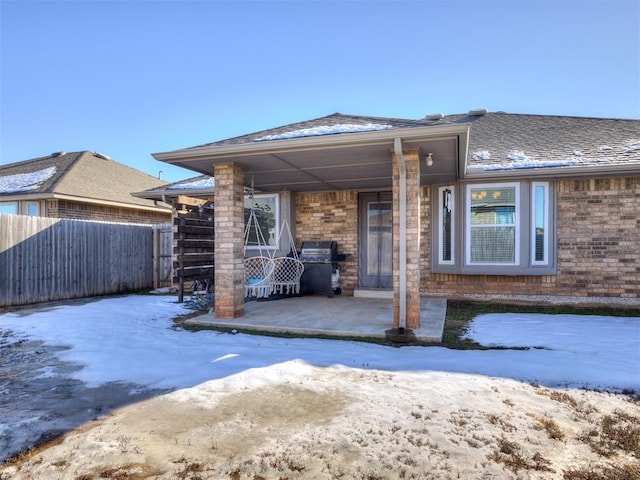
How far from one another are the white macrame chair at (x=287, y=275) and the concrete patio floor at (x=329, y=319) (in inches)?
16.4

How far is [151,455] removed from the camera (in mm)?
2150

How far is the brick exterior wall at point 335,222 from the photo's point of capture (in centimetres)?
834

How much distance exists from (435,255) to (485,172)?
181cm

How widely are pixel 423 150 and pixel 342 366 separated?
2.91 meters

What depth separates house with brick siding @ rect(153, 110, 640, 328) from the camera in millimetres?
4805

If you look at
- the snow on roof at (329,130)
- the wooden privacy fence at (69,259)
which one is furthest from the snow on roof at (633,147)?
the wooden privacy fence at (69,259)

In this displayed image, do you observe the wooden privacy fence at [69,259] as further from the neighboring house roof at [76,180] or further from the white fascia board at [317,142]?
the white fascia board at [317,142]

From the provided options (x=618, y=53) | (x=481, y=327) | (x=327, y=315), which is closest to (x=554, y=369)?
(x=481, y=327)

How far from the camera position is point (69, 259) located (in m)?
8.35

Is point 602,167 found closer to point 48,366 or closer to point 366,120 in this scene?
point 366,120

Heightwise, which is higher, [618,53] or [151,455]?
[618,53]

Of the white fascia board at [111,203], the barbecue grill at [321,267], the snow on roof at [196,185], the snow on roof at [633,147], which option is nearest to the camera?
the snow on roof at [633,147]

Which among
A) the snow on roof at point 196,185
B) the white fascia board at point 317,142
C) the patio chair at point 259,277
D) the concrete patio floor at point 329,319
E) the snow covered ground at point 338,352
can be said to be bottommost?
the snow covered ground at point 338,352

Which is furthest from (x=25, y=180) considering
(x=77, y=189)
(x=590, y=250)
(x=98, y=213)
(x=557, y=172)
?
(x=590, y=250)
